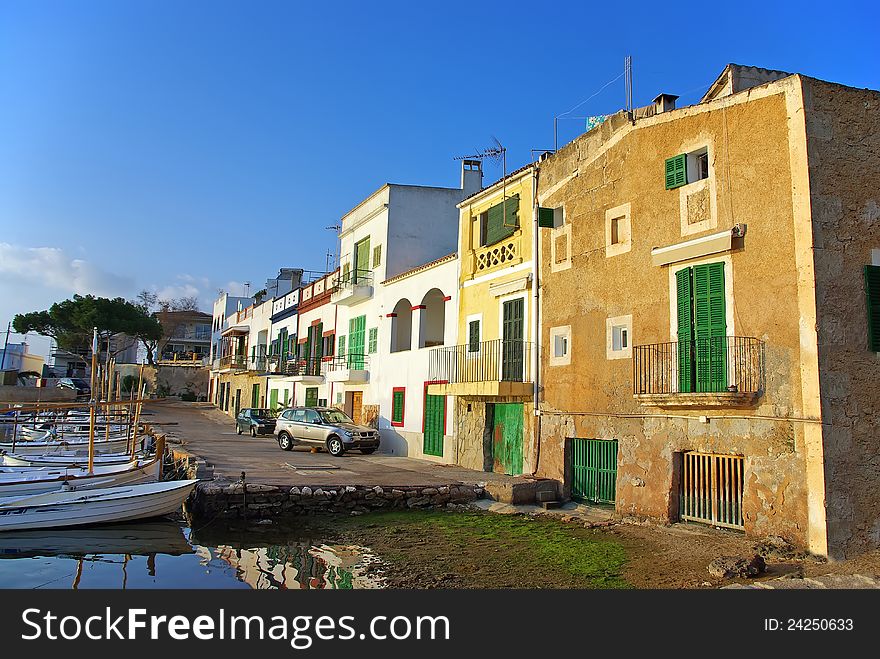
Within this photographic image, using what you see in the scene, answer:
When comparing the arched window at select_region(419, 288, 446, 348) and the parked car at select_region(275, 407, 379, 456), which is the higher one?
the arched window at select_region(419, 288, 446, 348)

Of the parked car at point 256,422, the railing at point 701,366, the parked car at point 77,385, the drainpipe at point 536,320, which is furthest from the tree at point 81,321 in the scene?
the railing at point 701,366

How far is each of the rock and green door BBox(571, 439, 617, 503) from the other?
497 cm

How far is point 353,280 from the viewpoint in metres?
30.4

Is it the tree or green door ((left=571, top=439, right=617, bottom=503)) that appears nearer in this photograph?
green door ((left=571, top=439, right=617, bottom=503))

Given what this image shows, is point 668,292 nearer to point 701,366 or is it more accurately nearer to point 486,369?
point 701,366

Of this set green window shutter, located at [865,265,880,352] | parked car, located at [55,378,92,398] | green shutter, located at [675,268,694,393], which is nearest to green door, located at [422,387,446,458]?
green shutter, located at [675,268,694,393]

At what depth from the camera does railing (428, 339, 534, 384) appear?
60.7ft

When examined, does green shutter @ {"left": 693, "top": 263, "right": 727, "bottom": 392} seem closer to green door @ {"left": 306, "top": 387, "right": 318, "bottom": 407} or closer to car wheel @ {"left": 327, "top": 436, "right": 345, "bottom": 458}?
car wheel @ {"left": 327, "top": 436, "right": 345, "bottom": 458}

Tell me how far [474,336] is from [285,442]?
10.1 meters

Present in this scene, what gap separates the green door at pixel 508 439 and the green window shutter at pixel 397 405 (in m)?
6.72

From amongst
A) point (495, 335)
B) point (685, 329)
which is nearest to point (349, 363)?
point (495, 335)

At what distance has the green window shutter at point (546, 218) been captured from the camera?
17.5 metres

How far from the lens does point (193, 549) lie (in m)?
12.8
